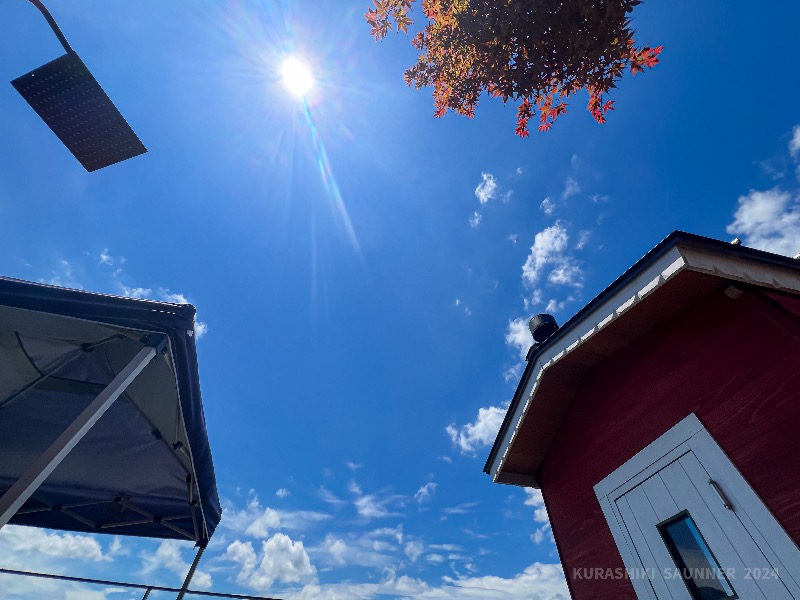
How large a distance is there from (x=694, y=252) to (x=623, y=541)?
3.06 metres

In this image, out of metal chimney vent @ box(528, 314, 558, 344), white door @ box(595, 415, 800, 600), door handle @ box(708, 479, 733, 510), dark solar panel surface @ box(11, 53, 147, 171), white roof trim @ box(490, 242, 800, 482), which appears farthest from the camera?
metal chimney vent @ box(528, 314, 558, 344)

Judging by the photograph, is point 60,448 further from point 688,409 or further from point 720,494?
point 688,409

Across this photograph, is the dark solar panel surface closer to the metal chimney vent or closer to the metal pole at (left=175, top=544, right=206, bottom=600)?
the metal pole at (left=175, top=544, right=206, bottom=600)

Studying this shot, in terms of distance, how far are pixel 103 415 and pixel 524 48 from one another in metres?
6.99

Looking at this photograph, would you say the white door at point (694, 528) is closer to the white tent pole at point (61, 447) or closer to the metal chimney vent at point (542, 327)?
the metal chimney vent at point (542, 327)

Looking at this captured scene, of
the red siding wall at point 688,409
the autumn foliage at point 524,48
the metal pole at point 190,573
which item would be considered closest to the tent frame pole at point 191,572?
the metal pole at point 190,573

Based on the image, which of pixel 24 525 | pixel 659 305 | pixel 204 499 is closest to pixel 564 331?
pixel 659 305

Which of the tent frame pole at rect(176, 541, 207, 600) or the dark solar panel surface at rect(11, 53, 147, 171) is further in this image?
the tent frame pole at rect(176, 541, 207, 600)

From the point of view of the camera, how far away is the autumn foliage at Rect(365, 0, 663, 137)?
466 centimetres

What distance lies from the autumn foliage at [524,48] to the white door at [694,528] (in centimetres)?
470

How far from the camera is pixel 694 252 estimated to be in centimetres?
320

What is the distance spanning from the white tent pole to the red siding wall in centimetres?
481

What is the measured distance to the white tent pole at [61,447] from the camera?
6.19 ft

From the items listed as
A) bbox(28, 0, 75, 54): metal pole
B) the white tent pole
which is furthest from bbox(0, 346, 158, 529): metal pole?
bbox(28, 0, 75, 54): metal pole
